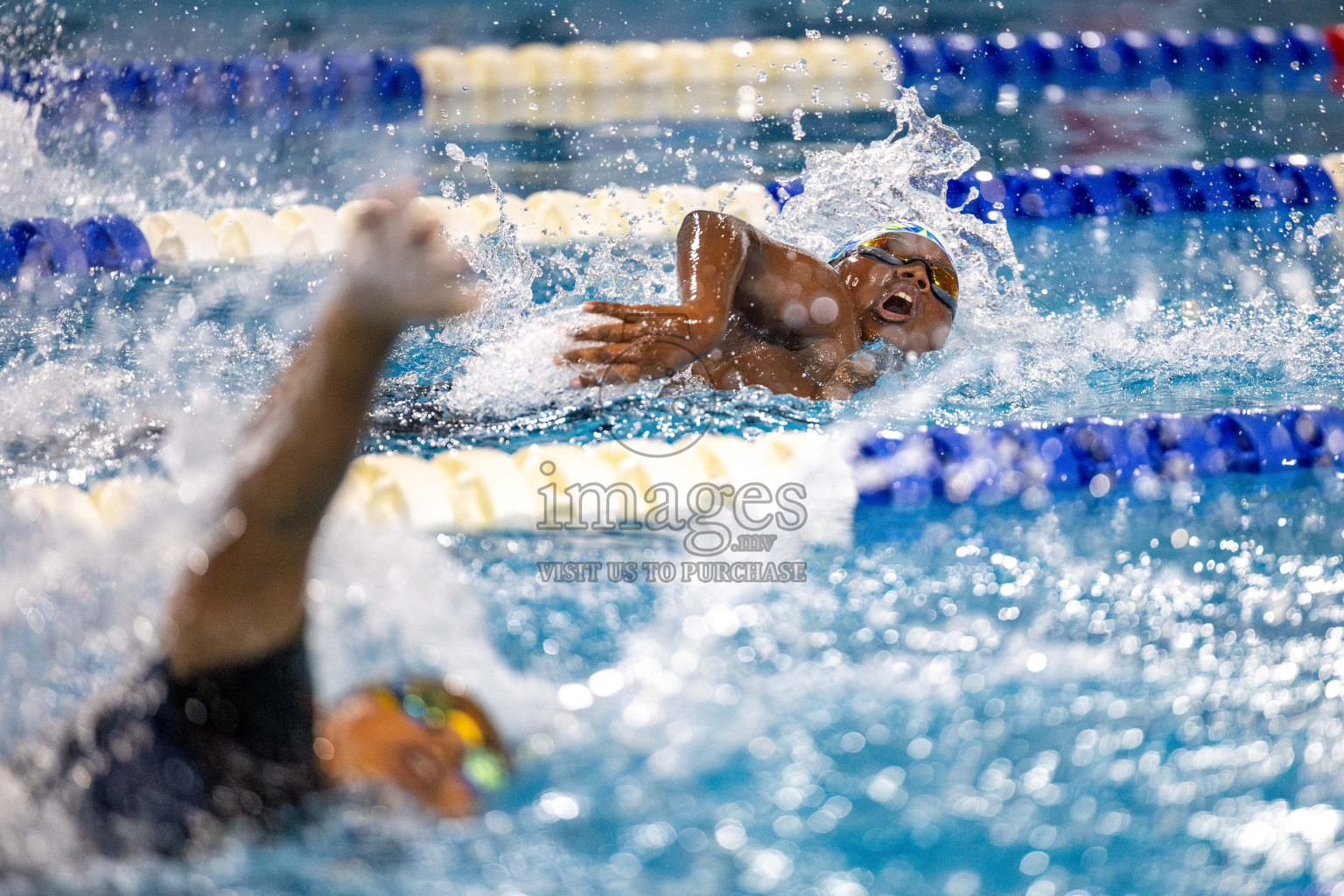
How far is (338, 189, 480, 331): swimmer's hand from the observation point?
1134 mm

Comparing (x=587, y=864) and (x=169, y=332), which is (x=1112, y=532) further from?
(x=169, y=332)

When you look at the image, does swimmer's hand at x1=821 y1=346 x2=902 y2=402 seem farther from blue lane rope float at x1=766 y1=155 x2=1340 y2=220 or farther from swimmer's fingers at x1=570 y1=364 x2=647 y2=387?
blue lane rope float at x1=766 y1=155 x2=1340 y2=220

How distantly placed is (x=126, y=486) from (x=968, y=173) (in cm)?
301

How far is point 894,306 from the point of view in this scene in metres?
2.60

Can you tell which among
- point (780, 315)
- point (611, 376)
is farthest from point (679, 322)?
point (780, 315)

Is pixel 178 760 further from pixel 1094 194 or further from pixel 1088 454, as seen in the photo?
pixel 1094 194

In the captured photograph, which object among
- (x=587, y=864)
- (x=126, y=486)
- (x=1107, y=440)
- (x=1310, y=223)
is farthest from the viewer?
(x=1310, y=223)

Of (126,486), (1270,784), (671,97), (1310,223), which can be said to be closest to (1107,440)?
(1270,784)

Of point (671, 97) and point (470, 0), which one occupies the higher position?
point (470, 0)

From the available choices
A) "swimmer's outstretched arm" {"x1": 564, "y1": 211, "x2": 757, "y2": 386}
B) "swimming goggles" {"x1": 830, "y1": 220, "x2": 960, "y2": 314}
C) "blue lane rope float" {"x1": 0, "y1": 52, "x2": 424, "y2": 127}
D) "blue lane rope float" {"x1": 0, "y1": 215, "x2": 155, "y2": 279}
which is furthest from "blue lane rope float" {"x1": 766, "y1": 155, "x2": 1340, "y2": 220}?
"blue lane rope float" {"x1": 0, "y1": 215, "x2": 155, "y2": 279}

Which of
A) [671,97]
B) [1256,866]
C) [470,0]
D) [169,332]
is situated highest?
[470,0]

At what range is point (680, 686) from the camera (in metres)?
1.68

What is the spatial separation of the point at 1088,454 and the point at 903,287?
549mm

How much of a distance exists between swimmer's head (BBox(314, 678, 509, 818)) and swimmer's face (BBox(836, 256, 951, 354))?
1489mm
